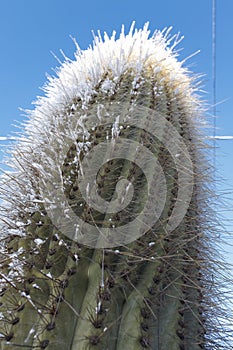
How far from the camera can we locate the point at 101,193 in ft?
3.31

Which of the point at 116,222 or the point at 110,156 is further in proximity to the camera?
the point at 110,156

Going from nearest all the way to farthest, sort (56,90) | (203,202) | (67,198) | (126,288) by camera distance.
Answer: (126,288) → (67,198) → (203,202) → (56,90)

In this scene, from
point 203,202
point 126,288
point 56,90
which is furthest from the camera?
point 56,90

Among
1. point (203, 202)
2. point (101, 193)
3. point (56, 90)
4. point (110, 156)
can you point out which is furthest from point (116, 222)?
point (56, 90)

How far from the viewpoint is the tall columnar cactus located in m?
0.86

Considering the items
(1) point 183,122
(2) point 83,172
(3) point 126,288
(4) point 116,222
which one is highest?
(1) point 183,122

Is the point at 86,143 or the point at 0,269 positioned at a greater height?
the point at 86,143

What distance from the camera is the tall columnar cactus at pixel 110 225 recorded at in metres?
0.86

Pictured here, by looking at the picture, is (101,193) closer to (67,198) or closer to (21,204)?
(67,198)

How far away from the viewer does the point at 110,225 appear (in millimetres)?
958

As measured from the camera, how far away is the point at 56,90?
1.39m

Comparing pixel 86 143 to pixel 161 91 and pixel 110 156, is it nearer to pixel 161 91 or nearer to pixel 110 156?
pixel 110 156

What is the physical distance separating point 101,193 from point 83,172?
73 millimetres

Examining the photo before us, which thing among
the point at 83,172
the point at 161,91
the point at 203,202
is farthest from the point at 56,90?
the point at 203,202
